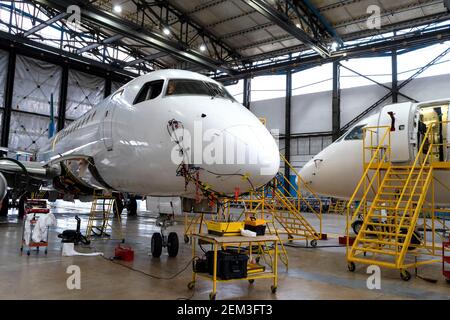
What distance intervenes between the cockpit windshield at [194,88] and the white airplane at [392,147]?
4.72 meters

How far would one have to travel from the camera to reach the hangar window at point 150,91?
7488 millimetres

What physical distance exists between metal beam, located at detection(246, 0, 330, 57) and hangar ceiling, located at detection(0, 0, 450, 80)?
50mm

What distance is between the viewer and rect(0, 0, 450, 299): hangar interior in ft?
70.1

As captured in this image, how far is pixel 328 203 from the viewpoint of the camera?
32.6m

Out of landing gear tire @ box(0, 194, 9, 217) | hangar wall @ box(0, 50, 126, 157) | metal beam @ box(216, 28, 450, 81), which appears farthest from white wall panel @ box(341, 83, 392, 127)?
landing gear tire @ box(0, 194, 9, 217)

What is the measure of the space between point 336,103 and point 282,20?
35.8 ft

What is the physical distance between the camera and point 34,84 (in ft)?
99.5

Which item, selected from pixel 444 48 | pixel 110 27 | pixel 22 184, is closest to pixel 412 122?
pixel 22 184

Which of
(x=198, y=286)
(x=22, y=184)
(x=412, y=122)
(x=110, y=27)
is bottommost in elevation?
(x=198, y=286)

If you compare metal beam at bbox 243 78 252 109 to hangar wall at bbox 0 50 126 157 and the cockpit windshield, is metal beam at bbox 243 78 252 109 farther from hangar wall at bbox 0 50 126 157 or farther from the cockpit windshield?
the cockpit windshield
